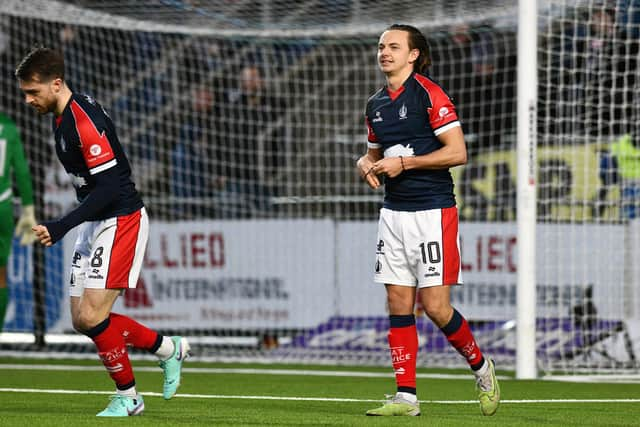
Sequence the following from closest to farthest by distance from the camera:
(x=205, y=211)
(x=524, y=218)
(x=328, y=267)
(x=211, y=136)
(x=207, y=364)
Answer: (x=524, y=218)
(x=207, y=364)
(x=328, y=267)
(x=205, y=211)
(x=211, y=136)

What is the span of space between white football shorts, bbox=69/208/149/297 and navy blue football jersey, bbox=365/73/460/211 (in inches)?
48.5

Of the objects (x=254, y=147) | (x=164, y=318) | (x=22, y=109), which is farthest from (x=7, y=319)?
(x=254, y=147)

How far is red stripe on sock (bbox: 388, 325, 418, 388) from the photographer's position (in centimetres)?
599

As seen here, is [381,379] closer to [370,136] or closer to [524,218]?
[524,218]

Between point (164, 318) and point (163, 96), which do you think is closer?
point (164, 318)

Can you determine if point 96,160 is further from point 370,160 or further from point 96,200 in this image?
point 370,160

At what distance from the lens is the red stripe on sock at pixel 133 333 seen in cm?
612

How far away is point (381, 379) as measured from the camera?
9.31m

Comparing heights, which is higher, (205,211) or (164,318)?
(205,211)

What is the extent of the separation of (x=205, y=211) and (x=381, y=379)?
3.97m

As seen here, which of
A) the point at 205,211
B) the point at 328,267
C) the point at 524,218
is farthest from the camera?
the point at 205,211

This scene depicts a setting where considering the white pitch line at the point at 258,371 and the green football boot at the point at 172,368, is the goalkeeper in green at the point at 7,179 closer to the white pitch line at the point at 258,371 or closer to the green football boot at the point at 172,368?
the white pitch line at the point at 258,371

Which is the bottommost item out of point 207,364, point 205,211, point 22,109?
point 207,364

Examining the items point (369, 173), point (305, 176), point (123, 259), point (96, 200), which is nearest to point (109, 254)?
point (123, 259)
